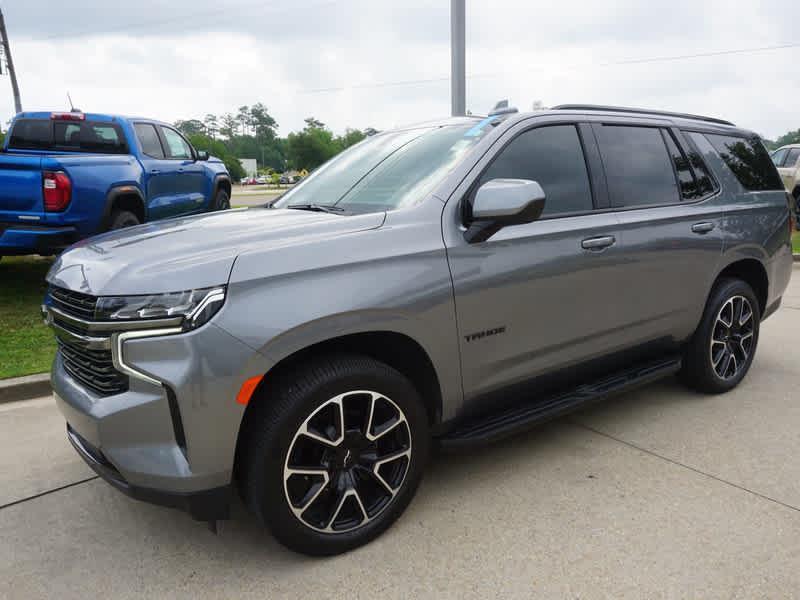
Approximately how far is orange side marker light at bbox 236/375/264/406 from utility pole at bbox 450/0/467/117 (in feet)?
23.6

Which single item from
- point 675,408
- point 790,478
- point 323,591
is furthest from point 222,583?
point 675,408

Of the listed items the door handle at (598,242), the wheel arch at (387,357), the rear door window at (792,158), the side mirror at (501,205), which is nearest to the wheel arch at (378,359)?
the wheel arch at (387,357)

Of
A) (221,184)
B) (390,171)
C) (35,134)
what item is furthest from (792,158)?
(35,134)

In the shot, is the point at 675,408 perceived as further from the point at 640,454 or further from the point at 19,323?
the point at 19,323

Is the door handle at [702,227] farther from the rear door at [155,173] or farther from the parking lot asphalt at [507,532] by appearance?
the rear door at [155,173]

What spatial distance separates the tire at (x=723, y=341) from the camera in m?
4.14

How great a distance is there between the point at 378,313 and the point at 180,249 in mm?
800

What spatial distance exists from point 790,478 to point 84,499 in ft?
11.7

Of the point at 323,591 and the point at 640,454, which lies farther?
the point at 640,454

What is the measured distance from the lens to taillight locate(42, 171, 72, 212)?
618 cm

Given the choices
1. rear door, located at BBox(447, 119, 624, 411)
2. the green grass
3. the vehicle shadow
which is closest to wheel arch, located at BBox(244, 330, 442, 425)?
rear door, located at BBox(447, 119, 624, 411)

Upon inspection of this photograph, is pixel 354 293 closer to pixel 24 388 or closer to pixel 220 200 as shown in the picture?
pixel 24 388

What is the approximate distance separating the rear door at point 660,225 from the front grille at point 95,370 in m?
2.56

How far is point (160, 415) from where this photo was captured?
215cm
